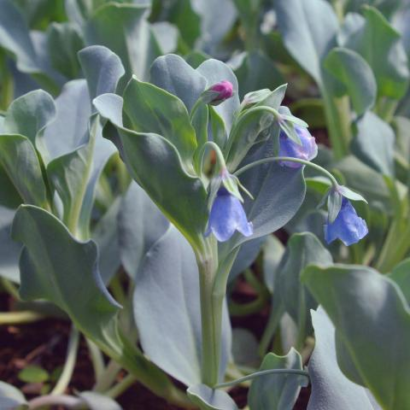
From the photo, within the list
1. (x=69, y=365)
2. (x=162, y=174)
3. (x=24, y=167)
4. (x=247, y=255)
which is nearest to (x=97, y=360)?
(x=69, y=365)

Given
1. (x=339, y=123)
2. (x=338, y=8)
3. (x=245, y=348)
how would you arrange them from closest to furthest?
1. (x=245, y=348)
2. (x=339, y=123)
3. (x=338, y=8)

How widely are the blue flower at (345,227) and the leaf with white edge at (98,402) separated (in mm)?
410

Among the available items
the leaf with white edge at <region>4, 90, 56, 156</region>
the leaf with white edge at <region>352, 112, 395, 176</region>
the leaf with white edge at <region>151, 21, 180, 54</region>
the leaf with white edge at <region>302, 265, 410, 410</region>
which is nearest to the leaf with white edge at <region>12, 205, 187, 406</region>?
the leaf with white edge at <region>4, 90, 56, 156</region>

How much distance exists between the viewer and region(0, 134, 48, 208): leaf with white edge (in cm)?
91

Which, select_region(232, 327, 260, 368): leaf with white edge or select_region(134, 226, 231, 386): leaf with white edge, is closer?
select_region(134, 226, 231, 386): leaf with white edge

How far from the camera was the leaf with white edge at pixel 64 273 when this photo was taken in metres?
0.91

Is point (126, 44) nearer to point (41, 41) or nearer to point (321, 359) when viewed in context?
point (41, 41)

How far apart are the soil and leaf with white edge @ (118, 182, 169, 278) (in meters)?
0.21

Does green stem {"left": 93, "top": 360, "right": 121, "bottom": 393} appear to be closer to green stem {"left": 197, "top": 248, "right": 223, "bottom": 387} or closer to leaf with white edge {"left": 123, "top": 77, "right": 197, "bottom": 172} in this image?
green stem {"left": 197, "top": 248, "right": 223, "bottom": 387}

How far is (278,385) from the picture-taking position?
34.9 inches

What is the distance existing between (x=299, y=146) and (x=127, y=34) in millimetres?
573

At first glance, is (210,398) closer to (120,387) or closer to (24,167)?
(120,387)

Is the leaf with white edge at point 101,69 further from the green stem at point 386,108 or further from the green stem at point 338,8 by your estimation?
the green stem at point 338,8

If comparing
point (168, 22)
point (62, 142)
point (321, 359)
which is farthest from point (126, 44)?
point (321, 359)
